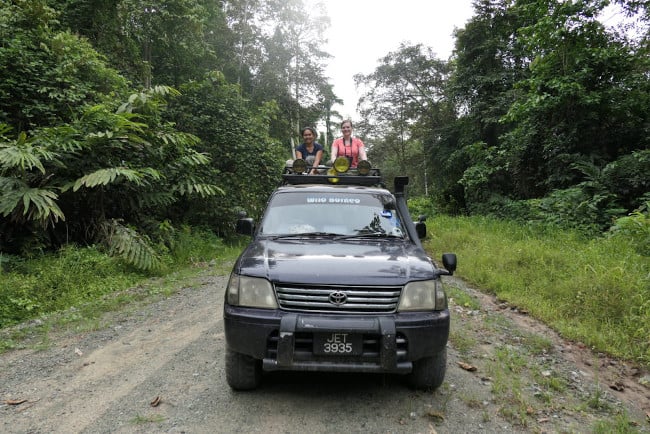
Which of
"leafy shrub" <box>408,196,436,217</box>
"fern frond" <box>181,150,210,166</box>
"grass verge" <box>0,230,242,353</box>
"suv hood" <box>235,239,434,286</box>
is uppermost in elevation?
"fern frond" <box>181,150,210,166</box>

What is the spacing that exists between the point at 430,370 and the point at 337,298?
1.01 meters

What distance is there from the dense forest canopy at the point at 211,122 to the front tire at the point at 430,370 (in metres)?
5.61

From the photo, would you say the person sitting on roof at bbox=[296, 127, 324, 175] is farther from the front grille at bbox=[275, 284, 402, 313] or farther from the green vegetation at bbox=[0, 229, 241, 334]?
the front grille at bbox=[275, 284, 402, 313]

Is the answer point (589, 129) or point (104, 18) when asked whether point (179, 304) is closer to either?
point (104, 18)

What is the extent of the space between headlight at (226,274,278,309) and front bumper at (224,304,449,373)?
58 mm

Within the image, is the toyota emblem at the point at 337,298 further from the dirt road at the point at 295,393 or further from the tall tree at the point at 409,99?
the tall tree at the point at 409,99

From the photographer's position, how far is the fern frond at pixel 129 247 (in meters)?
7.35

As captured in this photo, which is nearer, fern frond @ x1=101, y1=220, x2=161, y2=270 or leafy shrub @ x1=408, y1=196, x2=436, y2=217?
fern frond @ x1=101, y1=220, x2=161, y2=270

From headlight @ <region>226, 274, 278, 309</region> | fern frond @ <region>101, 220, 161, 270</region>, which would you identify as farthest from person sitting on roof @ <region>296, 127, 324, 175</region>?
headlight @ <region>226, 274, 278, 309</region>

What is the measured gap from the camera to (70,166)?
7422mm

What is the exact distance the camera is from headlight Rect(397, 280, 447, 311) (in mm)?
3102

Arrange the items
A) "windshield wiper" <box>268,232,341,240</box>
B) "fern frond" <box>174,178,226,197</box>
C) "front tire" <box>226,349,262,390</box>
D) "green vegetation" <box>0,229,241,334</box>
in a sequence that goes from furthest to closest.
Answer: "fern frond" <box>174,178,226,197</box> < "green vegetation" <box>0,229,241,334</box> < "windshield wiper" <box>268,232,341,240</box> < "front tire" <box>226,349,262,390</box>

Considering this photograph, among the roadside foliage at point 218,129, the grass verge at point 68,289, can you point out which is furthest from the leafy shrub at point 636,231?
the grass verge at point 68,289

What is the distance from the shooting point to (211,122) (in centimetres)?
1301
